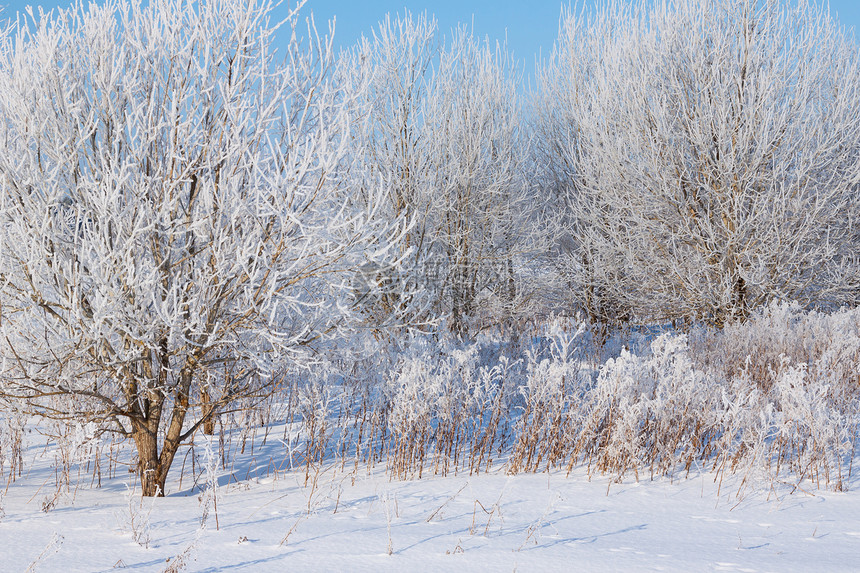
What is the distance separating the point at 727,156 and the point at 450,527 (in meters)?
6.99

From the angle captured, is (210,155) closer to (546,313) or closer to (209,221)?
(209,221)

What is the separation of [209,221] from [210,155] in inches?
21.5

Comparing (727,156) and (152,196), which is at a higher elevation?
(727,156)

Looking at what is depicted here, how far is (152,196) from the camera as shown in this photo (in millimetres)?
3703

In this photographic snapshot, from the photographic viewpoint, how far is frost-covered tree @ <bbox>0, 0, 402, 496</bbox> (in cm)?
342

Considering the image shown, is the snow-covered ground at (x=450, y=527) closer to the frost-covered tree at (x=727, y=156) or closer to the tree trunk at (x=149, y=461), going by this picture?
the tree trunk at (x=149, y=461)

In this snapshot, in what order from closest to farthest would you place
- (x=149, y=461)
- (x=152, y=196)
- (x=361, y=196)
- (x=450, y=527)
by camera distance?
(x=450, y=527) < (x=152, y=196) < (x=149, y=461) < (x=361, y=196)

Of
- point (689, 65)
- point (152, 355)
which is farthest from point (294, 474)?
point (689, 65)

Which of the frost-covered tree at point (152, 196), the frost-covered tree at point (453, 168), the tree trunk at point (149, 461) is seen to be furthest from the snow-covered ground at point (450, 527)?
the frost-covered tree at point (453, 168)

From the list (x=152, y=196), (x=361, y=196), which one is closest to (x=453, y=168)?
(x=361, y=196)

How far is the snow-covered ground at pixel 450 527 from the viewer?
2547 millimetres

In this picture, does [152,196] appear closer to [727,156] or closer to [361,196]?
[361,196]

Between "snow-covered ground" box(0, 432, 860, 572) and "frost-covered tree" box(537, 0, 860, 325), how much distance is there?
18.1 ft

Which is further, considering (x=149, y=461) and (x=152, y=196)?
(x=149, y=461)
